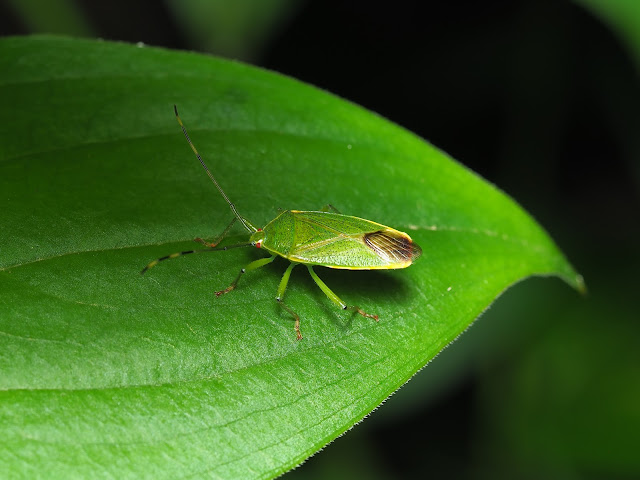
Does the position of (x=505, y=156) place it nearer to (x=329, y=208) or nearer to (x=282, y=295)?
(x=329, y=208)

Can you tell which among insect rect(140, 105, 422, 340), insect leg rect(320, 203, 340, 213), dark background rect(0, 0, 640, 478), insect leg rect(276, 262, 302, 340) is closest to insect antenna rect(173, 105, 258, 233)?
insect rect(140, 105, 422, 340)

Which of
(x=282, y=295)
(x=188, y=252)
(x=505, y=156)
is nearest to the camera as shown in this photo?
(x=188, y=252)

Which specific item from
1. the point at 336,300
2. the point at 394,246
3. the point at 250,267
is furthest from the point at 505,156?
the point at 250,267

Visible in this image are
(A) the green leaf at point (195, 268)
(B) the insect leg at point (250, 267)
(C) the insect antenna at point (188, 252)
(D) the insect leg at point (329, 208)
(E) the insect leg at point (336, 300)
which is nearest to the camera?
(A) the green leaf at point (195, 268)

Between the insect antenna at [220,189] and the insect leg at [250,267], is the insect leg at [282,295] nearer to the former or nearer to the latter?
the insect leg at [250,267]

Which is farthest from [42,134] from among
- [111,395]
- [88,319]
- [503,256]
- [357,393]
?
[503,256]

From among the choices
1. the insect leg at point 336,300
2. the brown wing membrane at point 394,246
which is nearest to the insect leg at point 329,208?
the brown wing membrane at point 394,246

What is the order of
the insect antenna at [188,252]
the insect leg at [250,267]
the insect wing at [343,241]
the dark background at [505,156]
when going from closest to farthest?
the insect antenna at [188,252] < the insect leg at [250,267] < the insect wing at [343,241] < the dark background at [505,156]
